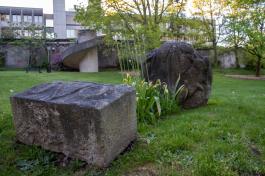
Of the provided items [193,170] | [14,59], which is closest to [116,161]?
[193,170]

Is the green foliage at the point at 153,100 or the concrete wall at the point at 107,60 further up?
the concrete wall at the point at 107,60

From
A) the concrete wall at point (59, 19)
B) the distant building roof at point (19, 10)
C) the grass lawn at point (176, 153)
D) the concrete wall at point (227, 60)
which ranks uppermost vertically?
the distant building roof at point (19, 10)

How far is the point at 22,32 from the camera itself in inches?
767

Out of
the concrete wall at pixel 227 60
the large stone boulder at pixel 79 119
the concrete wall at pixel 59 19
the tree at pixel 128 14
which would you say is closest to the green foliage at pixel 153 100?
the large stone boulder at pixel 79 119

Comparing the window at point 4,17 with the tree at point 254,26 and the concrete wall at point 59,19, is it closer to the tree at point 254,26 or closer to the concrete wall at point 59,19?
the concrete wall at point 59,19

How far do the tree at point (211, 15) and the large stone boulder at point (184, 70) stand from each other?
46.4ft

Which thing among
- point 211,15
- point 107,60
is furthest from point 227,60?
point 107,60

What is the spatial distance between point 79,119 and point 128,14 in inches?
480

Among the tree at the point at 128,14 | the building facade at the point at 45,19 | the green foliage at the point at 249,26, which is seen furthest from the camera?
the building facade at the point at 45,19

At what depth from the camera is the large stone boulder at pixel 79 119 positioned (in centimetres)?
245

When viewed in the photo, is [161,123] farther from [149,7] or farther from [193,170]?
[149,7]

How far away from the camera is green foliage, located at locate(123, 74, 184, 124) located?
3.76 meters

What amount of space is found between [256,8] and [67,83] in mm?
11274

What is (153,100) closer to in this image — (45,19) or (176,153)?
(176,153)
